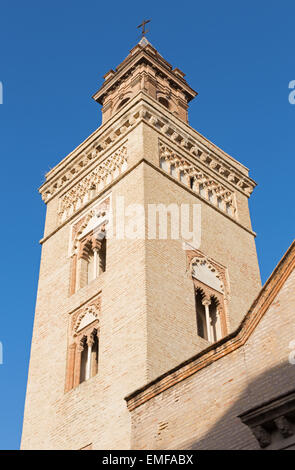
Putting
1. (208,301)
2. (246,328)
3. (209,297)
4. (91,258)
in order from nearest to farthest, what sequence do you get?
(246,328)
(208,301)
(209,297)
(91,258)

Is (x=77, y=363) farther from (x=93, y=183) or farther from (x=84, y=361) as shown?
(x=93, y=183)

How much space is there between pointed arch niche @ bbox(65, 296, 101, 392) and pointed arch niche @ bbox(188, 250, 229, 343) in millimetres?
2238

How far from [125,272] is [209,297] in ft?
6.93

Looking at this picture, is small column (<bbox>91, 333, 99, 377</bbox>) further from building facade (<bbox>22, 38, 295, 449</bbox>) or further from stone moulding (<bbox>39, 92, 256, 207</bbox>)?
stone moulding (<bbox>39, 92, 256, 207</bbox>)

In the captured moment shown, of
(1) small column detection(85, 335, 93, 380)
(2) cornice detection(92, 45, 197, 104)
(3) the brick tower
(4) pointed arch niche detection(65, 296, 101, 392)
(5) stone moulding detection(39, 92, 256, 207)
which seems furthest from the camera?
(2) cornice detection(92, 45, 197, 104)

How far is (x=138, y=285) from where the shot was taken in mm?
13719

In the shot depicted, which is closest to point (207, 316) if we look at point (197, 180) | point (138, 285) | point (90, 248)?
point (138, 285)

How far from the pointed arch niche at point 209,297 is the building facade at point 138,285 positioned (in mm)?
31

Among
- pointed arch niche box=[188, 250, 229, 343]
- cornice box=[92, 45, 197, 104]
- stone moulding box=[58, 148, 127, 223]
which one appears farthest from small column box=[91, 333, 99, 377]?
cornice box=[92, 45, 197, 104]

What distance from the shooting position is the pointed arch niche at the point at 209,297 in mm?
14891

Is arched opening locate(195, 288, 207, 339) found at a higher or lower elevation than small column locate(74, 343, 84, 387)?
higher

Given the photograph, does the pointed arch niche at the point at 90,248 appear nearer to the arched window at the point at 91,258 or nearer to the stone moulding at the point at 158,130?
the arched window at the point at 91,258

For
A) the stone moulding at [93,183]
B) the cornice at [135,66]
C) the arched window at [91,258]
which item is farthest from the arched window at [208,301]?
the cornice at [135,66]

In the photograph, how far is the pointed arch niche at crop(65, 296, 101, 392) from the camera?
46.6ft
